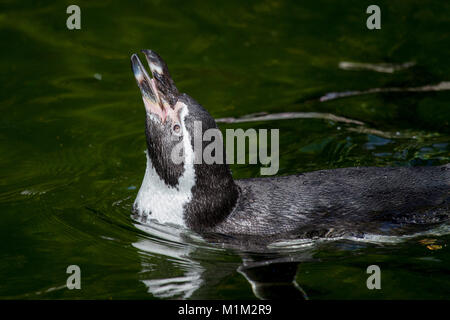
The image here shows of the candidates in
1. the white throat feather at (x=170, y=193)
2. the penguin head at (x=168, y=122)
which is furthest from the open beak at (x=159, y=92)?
the white throat feather at (x=170, y=193)

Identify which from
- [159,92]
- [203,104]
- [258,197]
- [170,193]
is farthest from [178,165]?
[203,104]

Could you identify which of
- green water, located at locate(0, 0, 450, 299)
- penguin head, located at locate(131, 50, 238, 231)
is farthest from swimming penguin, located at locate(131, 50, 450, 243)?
green water, located at locate(0, 0, 450, 299)

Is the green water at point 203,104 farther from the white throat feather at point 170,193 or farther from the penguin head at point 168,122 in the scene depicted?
the penguin head at point 168,122

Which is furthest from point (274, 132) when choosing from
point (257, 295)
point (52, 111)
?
point (257, 295)

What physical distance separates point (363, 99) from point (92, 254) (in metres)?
5.03

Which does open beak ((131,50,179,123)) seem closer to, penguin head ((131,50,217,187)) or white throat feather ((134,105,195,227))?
penguin head ((131,50,217,187))

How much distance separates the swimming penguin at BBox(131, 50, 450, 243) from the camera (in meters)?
6.33

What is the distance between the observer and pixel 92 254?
641 centimetres

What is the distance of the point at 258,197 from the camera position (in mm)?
6496

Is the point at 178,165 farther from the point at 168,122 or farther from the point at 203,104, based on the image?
the point at 203,104

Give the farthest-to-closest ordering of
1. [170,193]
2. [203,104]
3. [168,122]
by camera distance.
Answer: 1. [203,104]
2. [170,193]
3. [168,122]

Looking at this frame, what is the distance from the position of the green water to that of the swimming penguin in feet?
0.56

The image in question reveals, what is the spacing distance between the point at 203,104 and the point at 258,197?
12.2ft

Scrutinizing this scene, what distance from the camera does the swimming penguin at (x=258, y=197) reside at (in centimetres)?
633
